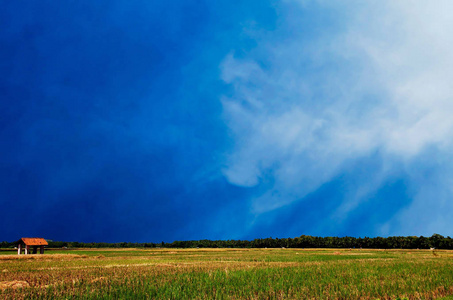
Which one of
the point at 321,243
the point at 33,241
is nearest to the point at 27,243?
the point at 33,241

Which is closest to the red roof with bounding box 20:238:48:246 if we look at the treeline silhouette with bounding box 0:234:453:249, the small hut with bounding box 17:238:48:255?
the small hut with bounding box 17:238:48:255

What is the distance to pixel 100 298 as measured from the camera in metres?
11.6

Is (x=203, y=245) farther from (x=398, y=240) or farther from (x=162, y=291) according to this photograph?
(x=162, y=291)

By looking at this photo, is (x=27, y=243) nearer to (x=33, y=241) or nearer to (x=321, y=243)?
(x=33, y=241)

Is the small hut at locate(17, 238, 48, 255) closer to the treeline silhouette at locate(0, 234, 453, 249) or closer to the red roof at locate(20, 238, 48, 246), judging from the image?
the red roof at locate(20, 238, 48, 246)

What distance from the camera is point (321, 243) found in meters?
141

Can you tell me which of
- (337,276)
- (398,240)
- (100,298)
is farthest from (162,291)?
(398,240)

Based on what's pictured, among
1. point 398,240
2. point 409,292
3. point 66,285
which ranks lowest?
point 409,292

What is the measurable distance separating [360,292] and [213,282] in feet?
21.1

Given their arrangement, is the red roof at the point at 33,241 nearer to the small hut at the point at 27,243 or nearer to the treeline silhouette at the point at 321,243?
the small hut at the point at 27,243

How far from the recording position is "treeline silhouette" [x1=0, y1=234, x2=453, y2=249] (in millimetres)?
119688

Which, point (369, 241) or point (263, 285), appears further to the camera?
point (369, 241)

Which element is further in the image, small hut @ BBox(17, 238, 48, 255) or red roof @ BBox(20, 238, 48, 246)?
red roof @ BBox(20, 238, 48, 246)

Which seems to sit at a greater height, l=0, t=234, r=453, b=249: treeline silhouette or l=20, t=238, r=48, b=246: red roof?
l=0, t=234, r=453, b=249: treeline silhouette
